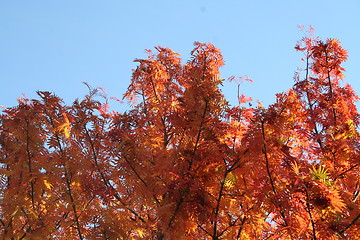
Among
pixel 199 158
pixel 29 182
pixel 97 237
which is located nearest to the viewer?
pixel 199 158

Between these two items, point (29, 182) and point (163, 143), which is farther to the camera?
point (163, 143)

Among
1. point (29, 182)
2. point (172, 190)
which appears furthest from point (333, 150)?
point (29, 182)

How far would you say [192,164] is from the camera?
509 cm

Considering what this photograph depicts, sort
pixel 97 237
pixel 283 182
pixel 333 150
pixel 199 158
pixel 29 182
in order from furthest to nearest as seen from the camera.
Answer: pixel 29 182 < pixel 333 150 < pixel 97 237 < pixel 199 158 < pixel 283 182

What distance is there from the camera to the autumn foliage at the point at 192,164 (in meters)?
4.78

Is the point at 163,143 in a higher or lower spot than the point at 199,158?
higher

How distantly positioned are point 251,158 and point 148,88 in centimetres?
342

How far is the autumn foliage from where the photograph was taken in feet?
15.7

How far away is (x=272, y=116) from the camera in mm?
4977

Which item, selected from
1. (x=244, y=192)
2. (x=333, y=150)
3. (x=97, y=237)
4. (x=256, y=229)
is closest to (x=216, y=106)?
(x=244, y=192)

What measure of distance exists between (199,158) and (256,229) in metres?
1.32

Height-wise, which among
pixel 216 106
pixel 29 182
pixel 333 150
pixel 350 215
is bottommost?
pixel 350 215

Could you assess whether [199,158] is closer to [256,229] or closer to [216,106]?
[216,106]

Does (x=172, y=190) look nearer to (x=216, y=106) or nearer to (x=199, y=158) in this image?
(x=199, y=158)
